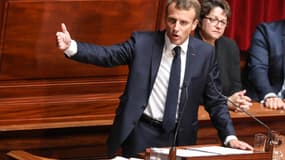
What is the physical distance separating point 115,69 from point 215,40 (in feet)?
2.75

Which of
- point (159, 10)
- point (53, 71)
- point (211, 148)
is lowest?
point (211, 148)

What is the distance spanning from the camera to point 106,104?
5223mm

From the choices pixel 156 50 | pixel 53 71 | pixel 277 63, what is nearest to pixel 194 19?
pixel 156 50

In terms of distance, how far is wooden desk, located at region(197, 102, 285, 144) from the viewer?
512 centimetres

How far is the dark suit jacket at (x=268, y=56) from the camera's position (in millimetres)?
5668

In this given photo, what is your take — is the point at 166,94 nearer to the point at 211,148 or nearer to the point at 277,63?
the point at 211,148

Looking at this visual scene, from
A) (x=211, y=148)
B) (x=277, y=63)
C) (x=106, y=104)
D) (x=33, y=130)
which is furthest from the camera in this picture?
(x=277, y=63)

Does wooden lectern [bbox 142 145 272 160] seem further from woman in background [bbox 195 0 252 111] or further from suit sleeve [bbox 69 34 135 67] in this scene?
woman in background [bbox 195 0 252 111]

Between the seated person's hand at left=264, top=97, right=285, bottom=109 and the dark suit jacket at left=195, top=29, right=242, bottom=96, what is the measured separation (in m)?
0.46

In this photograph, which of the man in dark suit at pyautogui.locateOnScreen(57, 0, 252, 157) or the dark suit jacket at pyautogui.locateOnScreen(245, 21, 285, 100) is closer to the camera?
the man in dark suit at pyautogui.locateOnScreen(57, 0, 252, 157)

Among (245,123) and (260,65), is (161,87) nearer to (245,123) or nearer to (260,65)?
(245,123)

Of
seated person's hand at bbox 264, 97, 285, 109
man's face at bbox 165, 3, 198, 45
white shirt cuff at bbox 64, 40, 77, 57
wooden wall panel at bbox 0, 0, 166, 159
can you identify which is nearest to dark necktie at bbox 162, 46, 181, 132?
man's face at bbox 165, 3, 198, 45

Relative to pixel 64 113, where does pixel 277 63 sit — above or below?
above

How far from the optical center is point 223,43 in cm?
584
